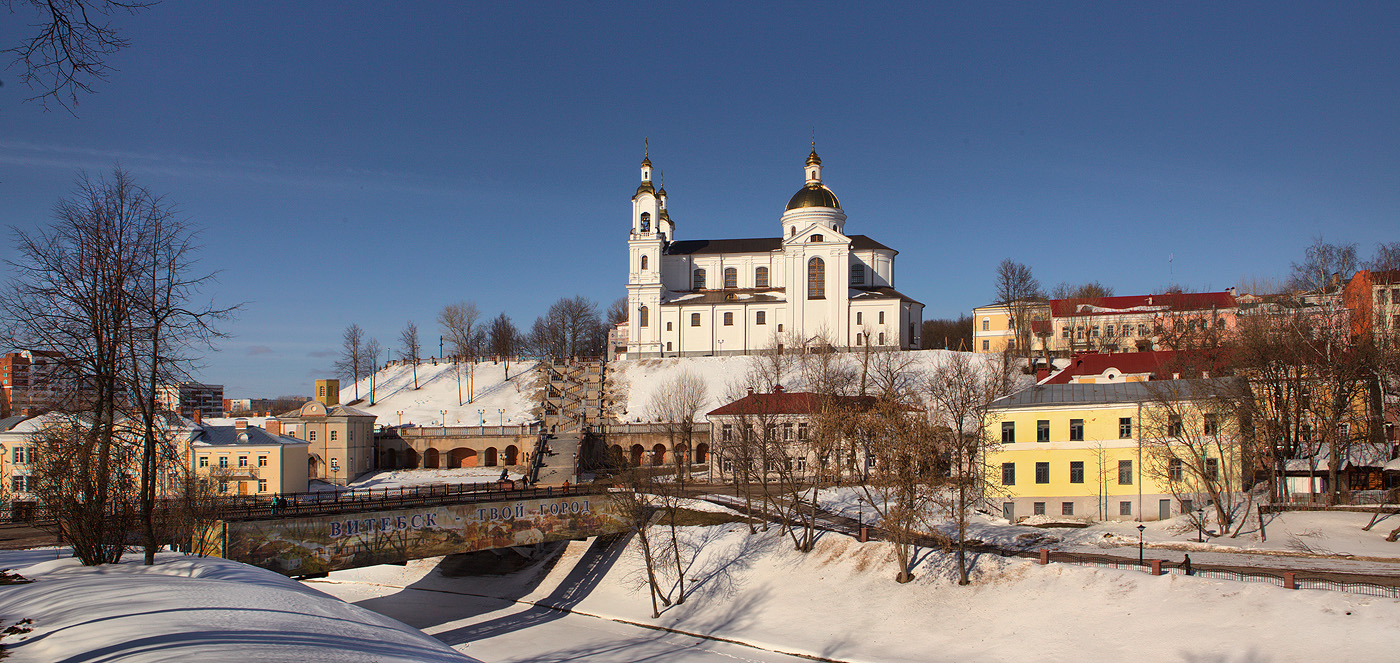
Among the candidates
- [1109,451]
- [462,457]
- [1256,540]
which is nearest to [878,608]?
[1256,540]

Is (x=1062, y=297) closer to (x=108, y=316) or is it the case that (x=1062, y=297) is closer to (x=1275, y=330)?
(x=1275, y=330)

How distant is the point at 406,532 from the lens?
32312 mm

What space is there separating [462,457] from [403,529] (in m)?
32.3

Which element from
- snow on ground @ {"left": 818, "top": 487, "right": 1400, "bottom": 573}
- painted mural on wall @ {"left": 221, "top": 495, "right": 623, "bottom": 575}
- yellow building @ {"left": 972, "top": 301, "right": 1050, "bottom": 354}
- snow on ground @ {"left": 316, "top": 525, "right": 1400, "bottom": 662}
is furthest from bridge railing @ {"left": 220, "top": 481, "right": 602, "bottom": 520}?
yellow building @ {"left": 972, "top": 301, "right": 1050, "bottom": 354}

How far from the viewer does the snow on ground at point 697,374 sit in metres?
70.3

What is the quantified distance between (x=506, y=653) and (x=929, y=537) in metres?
16.9

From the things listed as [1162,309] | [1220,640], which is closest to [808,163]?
[1162,309]

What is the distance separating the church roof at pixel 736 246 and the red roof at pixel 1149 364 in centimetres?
3607

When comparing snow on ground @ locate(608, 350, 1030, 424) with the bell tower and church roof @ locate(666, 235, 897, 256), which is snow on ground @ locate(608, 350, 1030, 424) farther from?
church roof @ locate(666, 235, 897, 256)

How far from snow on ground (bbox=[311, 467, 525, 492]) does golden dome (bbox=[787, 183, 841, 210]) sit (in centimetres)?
4106

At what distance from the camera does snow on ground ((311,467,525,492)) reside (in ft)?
183

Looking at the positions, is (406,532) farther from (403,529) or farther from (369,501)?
(369,501)

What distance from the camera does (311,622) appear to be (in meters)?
15.4

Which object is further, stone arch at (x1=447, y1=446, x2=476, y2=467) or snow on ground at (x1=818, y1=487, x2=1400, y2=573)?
stone arch at (x1=447, y1=446, x2=476, y2=467)
